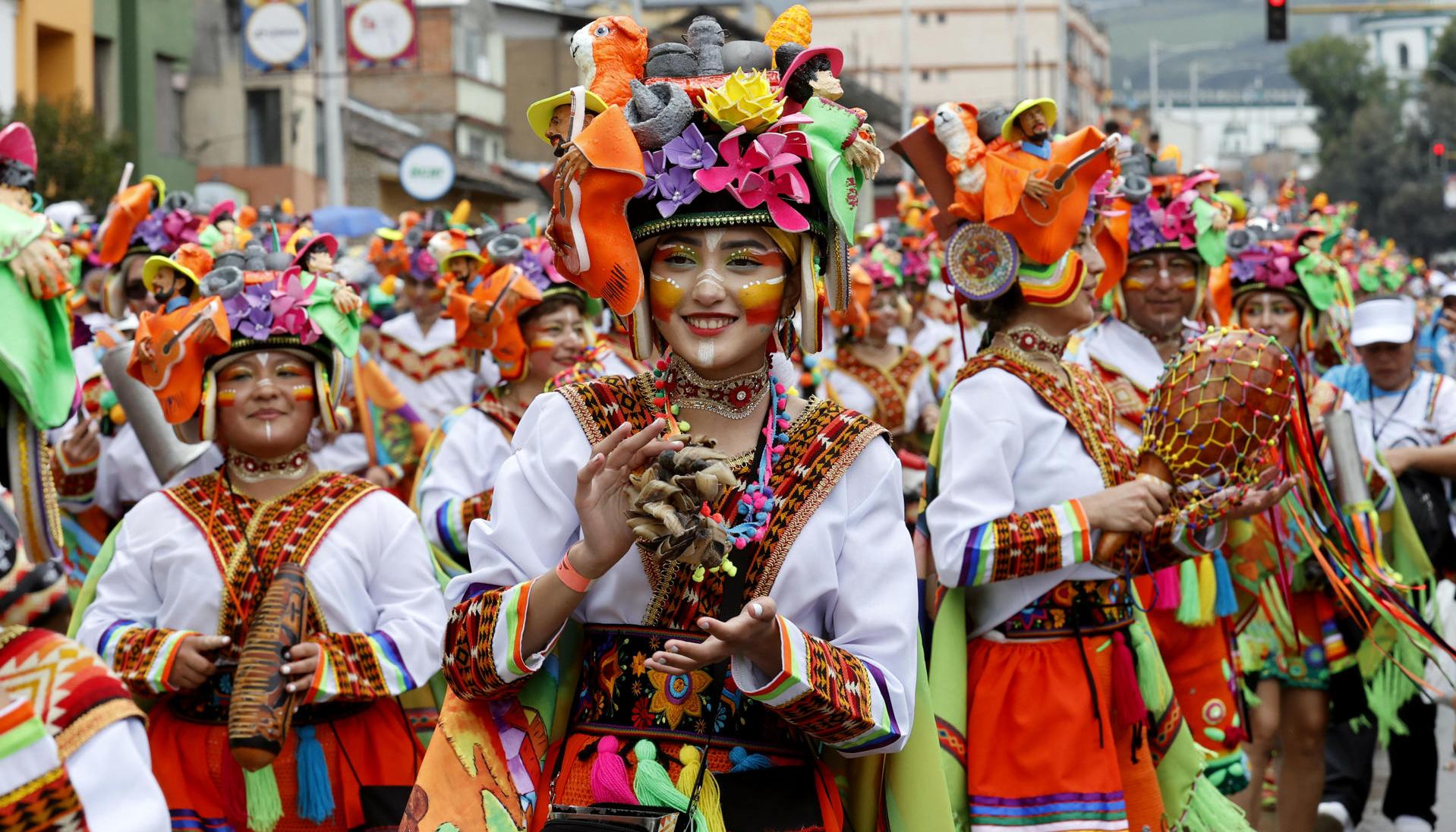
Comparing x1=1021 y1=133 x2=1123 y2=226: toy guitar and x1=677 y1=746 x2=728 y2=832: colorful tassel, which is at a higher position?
x1=1021 y1=133 x2=1123 y2=226: toy guitar

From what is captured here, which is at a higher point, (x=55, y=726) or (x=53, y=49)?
(x=53, y=49)

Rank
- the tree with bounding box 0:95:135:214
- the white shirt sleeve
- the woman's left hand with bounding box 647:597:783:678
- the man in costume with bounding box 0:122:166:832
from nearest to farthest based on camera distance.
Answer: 1. the man in costume with bounding box 0:122:166:832
2. the white shirt sleeve
3. the woman's left hand with bounding box 647:597:783:678
4. the tree with bounding box 0:95:135:214

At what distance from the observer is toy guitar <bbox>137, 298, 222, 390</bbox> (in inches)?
225

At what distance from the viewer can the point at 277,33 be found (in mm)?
21344

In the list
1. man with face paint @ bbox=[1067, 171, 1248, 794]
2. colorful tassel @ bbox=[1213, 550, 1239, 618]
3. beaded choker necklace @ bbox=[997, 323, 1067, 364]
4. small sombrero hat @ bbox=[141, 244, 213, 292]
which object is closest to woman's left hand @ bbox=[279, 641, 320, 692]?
small sombrero hat @ bbox=[141, 244, 213, 292]

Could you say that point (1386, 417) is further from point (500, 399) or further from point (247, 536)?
point (247, 536)

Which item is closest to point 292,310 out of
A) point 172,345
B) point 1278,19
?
point 172,345

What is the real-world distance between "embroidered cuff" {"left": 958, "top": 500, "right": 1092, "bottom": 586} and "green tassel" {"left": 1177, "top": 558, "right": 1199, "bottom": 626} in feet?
4.45

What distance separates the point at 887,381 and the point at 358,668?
25.4 feet

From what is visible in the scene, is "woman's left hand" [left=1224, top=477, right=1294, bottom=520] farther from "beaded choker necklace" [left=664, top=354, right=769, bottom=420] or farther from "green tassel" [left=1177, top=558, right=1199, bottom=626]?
"beaded choker necklace" [left=664, top=354, right=769, bottom=420]

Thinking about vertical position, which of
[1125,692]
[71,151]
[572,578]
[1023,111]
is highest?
[71,151]

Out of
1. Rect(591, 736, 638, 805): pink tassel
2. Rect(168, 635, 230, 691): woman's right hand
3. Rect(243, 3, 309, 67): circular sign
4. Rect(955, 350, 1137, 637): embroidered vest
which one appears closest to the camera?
Rect(591, 736, 638, 805): pink tassel

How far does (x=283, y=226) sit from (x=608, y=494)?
543 cm

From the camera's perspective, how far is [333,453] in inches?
371
